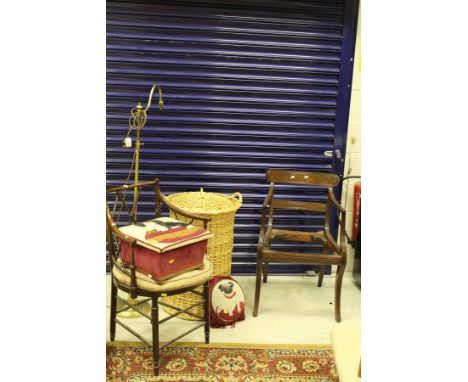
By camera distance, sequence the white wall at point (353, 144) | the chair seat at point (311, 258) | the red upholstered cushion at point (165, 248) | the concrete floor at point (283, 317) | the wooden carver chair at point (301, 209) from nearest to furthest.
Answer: the red upholstered cushion at point (165, 248) < the concrete floor at point (283, 317) < the chair seat at point (311, 258) < the wooden carver chair at point (301, 209) < the white wall at point (353, 144)

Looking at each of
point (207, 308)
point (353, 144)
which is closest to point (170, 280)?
point (207, 308)

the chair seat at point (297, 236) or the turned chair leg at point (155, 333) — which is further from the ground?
the chair seat at point (297, 236)

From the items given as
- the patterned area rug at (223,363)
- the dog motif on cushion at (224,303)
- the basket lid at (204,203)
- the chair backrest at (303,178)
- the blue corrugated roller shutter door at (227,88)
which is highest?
the blue corrugated roller shutter door at (227,88)

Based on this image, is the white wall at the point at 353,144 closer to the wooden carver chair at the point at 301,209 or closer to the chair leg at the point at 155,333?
the wooden carver chair at the point at 301,209

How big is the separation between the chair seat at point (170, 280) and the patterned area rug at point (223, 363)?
0.48 metres

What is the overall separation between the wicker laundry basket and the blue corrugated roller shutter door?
19.8 inches

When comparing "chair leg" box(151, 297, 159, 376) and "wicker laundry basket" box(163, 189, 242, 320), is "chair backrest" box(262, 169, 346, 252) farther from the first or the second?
"chair leg" box(151, 297, 159, 376)

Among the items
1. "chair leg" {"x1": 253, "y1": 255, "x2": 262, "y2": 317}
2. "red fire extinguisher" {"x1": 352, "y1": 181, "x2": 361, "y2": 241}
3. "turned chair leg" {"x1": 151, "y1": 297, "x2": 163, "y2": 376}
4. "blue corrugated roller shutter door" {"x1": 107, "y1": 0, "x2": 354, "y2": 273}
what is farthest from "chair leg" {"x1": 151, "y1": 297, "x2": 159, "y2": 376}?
"red fire extinguisher" {"x1": 352, "y1": 181, "x2": 361, "y2": 241}

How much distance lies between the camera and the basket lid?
3203 millimetres

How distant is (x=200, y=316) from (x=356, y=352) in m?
1.55

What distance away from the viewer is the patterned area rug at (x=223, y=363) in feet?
8.39

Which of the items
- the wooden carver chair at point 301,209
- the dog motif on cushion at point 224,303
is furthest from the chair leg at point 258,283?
the dog motif on cushion at point 224,303

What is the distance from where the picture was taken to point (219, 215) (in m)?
3.22
